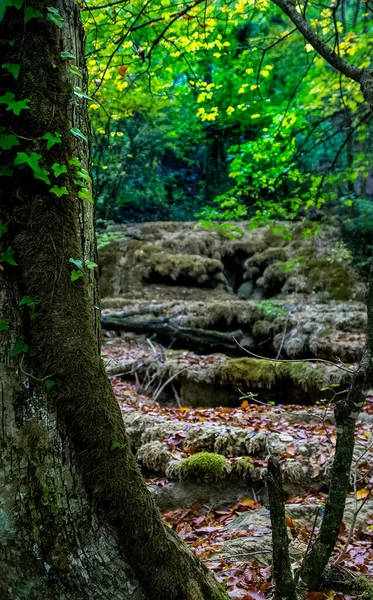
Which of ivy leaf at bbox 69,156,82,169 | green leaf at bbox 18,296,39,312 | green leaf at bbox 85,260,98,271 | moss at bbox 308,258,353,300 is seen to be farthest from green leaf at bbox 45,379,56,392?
moss at bbox 308,258,353,300

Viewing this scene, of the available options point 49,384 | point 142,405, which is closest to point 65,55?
point 49,384

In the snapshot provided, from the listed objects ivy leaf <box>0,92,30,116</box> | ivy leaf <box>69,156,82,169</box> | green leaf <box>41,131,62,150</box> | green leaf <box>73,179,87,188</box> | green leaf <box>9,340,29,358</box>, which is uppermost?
ivy leaf <box>0,92,30,116</box>

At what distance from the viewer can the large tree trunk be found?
5.14 feet

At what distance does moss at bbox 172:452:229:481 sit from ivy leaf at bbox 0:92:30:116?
12.2 ft

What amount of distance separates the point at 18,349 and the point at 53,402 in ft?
0.79

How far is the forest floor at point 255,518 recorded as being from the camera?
2623 millimetres

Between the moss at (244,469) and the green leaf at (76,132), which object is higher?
the green leaf at (76,132)

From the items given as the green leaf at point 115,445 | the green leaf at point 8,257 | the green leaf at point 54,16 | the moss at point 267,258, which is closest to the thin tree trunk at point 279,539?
the green leaf at point 115,445

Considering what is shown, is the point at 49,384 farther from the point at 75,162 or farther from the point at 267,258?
the point at 267,258

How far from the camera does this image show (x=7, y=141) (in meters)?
1.55

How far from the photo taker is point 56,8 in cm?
171

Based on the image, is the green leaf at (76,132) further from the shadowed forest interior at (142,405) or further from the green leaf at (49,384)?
the green leaf at (49,384)

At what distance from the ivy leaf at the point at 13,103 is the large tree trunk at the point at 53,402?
0.20 feet

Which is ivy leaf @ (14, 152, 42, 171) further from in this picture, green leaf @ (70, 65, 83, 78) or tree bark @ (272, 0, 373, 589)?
tree bark @ (272, 0, 373, 589)
